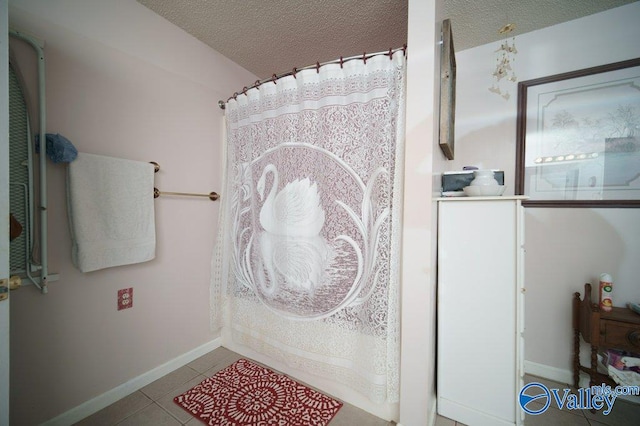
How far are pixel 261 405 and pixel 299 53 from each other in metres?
2.56

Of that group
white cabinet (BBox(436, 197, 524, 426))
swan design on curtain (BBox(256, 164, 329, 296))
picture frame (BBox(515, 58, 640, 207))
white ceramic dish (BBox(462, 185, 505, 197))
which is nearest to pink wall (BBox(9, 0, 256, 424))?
swan design on curtain (BBox(256, 164, 329, 296))

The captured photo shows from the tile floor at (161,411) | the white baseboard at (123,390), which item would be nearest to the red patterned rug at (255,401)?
the tile floor at (161,411)

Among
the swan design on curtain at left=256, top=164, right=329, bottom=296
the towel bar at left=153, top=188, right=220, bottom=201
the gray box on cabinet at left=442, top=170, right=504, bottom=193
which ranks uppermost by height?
the gray box on cabinet at left=442, top=170, right=504, bottom=193

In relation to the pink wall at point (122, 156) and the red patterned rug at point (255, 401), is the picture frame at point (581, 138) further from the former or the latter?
the pink wall at point (122, 156)

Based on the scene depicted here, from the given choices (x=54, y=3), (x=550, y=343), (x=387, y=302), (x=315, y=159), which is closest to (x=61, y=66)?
(x=54, y=3)

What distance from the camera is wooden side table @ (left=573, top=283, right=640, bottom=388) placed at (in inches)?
50.0

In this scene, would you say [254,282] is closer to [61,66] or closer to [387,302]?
[387,302]

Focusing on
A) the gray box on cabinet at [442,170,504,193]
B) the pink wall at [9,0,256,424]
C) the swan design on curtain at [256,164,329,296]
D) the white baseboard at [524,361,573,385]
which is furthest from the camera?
the white baseboard at [524,361,573,385]

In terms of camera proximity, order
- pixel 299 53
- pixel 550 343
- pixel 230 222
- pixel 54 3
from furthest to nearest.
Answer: pixel 299 53, pixel 230 222, pixel 550 343, pixel 54 3

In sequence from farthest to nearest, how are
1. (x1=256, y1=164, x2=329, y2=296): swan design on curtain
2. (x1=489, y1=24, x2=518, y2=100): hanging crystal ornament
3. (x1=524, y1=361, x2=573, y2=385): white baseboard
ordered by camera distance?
(x1=489, y1=24, x2=518, y2=100): hanging crystal ornament < (x1=524, y1=361, x2=573, y2=385): white baseboard < (x1=256, y1=164, x2=329, y2=296): swan design on curtain

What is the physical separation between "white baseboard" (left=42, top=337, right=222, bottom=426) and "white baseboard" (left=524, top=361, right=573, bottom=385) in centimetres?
247

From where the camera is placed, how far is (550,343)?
1.63m

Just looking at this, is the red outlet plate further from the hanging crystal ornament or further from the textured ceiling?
the hanging crystal ornament

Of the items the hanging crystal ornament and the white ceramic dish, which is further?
the hanging crystal ornament
